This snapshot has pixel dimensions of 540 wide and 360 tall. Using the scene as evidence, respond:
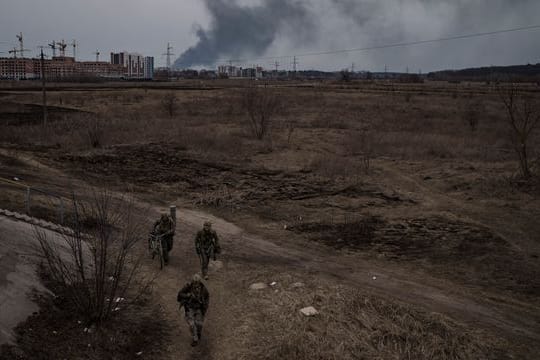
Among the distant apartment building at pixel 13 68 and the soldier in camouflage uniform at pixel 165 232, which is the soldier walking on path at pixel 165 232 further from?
the distant apartment building at pixel 13 68

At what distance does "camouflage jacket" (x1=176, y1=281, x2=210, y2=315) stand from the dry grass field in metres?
0.87

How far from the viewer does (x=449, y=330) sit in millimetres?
9359

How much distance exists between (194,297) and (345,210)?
9924mm

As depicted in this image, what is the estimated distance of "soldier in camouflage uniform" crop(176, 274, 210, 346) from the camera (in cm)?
883

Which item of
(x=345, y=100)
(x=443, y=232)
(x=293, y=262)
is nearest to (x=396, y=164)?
(x=443, y=232)

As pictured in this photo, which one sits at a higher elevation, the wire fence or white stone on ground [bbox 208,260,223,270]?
the wire fence

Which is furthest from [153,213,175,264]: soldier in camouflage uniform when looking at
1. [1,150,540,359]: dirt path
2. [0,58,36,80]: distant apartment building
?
[0,58,36,80]: distant apartment building

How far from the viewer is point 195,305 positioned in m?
8.81

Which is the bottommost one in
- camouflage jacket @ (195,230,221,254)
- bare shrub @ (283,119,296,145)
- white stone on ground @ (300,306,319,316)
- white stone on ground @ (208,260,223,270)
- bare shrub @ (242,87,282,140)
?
white stone on ground @ (208,260,223,270)

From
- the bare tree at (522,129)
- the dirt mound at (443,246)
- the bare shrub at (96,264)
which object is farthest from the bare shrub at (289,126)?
the bare shrub at (96,264)

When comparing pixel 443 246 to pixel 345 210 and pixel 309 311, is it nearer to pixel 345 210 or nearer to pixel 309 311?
pixel 345 210

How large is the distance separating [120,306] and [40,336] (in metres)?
1.73

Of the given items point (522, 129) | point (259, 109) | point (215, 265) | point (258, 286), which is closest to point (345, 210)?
point (215, 265)

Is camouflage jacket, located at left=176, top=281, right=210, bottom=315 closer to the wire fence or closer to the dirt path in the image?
the dirt path
